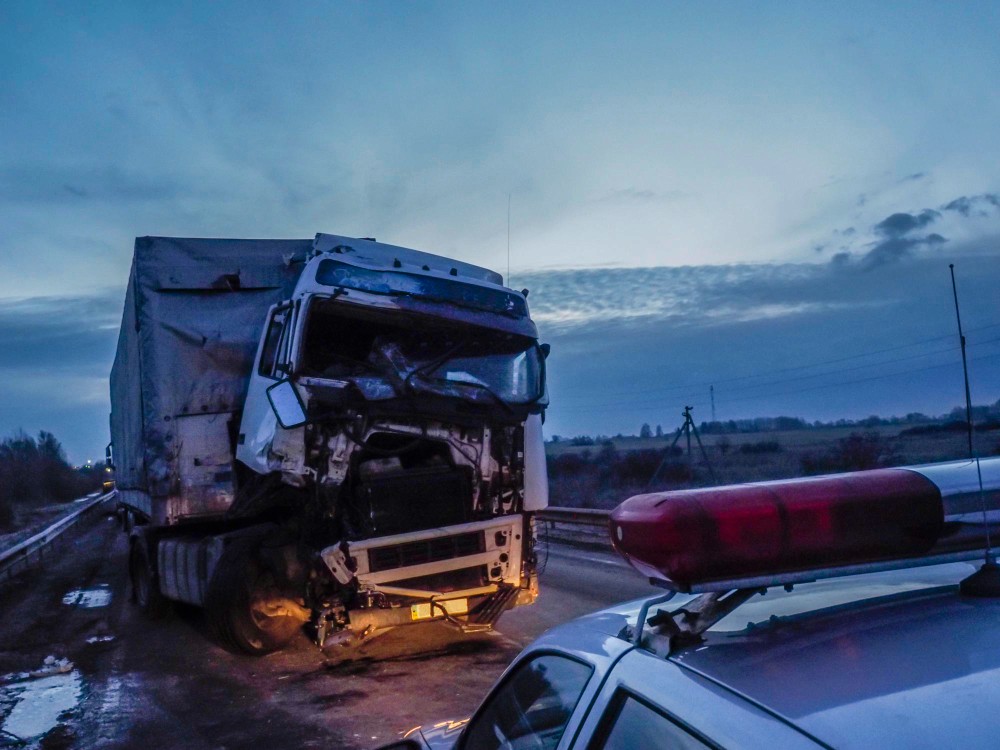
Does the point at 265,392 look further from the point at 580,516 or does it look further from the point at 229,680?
the point at 580,516

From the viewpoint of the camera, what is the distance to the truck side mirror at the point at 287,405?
768 centimetres

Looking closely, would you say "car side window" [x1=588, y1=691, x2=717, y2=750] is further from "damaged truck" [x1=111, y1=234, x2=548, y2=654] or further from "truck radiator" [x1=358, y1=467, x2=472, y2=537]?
"truck radiator" [x1=358, y1=467, x2=472, y2=537]

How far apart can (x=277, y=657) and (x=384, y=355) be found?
2.94 metres

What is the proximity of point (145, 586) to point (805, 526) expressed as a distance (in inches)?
435

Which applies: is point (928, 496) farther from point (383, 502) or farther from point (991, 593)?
point (383, 502)

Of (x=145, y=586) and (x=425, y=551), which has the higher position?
(x=425, y=551)

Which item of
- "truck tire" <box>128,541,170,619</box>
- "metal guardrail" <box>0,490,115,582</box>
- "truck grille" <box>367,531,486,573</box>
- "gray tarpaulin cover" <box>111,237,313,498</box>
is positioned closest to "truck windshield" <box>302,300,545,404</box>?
"truck grille" <box>367,531,486,573</box>

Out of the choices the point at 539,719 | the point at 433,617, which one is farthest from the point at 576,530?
the point at 539,719

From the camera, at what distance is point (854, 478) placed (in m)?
2.07

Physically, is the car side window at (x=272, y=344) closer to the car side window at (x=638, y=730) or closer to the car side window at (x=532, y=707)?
the car side window at (x=532, y=707)

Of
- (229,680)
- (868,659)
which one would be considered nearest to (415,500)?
(229,680)

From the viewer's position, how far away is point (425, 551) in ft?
26.5

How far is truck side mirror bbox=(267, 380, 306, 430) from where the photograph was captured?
7680 millimetres

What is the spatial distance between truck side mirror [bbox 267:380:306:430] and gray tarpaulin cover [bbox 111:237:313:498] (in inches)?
89.6
